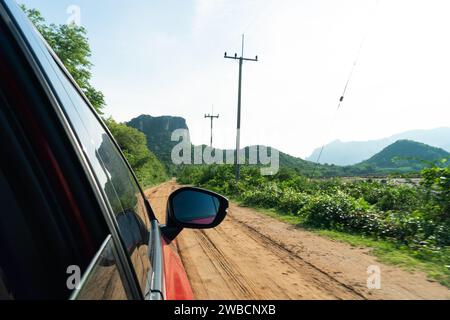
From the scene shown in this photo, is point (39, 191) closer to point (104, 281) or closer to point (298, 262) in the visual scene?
point (104, 281)

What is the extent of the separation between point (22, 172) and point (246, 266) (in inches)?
213

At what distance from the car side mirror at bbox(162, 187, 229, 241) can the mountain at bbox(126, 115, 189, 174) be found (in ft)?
430

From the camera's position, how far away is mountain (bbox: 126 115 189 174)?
14188cm

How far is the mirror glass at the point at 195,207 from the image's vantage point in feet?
6.83

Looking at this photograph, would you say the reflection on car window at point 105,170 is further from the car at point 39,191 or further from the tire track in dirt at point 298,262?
the tire track in dirt at point 298,262

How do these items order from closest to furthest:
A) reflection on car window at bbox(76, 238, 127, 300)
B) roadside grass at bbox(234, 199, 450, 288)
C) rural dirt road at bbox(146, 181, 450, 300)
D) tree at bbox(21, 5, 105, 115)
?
reflection on car window at bbox(76, 238, 127, 300) → rural dirt road at bbox(146, 181, 450, 300) → roadside grass at bbox(234, 199, 450, 288) → tree at bbox(21, 5, 105, 115)

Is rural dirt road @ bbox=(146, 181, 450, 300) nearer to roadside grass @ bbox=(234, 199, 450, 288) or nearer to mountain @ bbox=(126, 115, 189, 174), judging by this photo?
roadside grass @ bbox=(234, 199, 450, 288)

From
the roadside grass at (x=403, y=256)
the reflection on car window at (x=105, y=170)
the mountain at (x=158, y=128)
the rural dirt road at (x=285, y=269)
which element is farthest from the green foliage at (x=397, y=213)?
the mountain at (x=158, y=128)

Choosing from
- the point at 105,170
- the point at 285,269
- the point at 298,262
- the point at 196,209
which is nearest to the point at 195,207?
the point at 196,209

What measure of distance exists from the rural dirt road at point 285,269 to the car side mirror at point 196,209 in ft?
8.55

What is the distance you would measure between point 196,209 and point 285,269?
4.07 m

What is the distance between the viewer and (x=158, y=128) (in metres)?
168

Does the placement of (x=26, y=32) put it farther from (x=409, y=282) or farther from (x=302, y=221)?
(x=302, y=221)

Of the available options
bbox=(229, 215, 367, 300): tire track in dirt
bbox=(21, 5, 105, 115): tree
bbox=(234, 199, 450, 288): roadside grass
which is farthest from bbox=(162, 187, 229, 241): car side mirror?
bbox=(21, 5, 105, 115): tree
